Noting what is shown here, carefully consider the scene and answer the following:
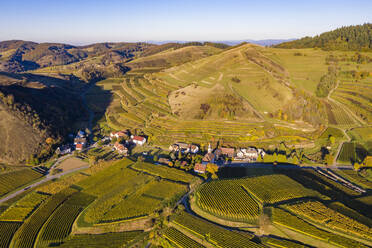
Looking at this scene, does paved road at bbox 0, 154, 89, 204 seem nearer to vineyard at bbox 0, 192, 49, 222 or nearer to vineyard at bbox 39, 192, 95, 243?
vineyard at bbox 0, 192, 49, 222

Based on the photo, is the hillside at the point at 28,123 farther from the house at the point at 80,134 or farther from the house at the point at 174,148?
the house at the point at 174,148

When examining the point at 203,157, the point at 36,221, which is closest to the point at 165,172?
the point at 203,157

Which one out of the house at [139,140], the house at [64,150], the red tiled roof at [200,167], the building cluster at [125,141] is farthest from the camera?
the house at [139,140]

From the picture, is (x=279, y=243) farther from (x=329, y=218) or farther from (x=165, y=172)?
(x=165, y=172)

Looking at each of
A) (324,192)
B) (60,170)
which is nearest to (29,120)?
(60,170)

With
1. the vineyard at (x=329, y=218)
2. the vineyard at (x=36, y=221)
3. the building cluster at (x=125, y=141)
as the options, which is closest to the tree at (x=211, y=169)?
the vineyard at (x=329, y=218)
